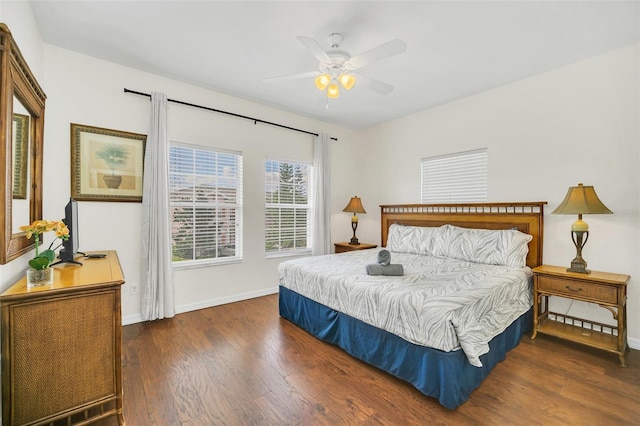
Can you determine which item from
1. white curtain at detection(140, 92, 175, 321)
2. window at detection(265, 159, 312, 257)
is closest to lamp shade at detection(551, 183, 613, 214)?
window at detection(265, 159, 312, 257)

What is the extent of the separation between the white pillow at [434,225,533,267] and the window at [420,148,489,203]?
0.59 meters

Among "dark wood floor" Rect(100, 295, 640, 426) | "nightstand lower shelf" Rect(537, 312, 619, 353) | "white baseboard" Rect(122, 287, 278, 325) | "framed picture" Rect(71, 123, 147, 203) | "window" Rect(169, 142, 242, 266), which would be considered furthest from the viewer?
"window" Rect(169, 142, 242, 266)

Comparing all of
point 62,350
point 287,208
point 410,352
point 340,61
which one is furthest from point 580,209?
point 62,350

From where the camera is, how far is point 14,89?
168 centimetres

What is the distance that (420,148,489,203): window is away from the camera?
364cm

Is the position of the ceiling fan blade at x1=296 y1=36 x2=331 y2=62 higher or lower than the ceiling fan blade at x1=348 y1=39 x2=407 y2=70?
higher

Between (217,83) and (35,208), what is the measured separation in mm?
2224

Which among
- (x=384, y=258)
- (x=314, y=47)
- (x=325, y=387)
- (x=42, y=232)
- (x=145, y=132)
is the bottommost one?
(x=325, y=387)

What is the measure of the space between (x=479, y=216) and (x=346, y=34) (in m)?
2.73

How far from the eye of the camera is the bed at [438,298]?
1778mm

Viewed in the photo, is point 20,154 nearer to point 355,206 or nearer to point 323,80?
point 323,80

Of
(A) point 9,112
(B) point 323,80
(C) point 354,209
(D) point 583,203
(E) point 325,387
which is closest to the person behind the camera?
(A) point 9,112

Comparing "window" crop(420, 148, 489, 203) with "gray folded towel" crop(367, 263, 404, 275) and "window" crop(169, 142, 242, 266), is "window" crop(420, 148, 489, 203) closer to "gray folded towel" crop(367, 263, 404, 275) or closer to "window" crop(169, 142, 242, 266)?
"gray folded towel" crop(367, 263, 404, 275)

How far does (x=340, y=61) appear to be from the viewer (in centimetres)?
228
